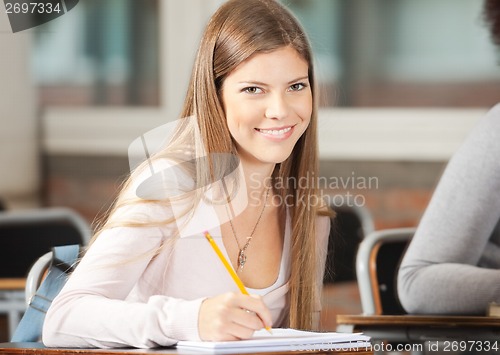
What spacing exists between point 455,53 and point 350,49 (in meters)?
0.34

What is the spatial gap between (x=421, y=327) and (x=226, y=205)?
0.34 meters

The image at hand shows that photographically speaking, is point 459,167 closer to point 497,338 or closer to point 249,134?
point 497,338

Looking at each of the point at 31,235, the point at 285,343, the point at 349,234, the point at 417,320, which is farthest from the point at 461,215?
the point at 31,235

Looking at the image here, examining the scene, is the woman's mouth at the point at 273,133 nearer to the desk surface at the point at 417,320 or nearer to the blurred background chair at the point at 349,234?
the desk surface at the point at 417,320

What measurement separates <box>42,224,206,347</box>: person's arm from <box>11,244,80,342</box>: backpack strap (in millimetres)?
104

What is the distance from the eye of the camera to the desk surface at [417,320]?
1.39 m

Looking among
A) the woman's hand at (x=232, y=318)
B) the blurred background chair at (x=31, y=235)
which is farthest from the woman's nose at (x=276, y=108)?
the blurred background chair at (x=31, y=235)

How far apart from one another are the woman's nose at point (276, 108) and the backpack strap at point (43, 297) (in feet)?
1.08

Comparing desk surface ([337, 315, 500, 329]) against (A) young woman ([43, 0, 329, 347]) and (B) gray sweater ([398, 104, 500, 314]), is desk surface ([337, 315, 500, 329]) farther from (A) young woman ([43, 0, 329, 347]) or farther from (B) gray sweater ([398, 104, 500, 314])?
(B) gray sweater ([398, 104, 500, 314])

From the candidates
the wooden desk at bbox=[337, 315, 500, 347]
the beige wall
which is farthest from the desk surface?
the beige wall

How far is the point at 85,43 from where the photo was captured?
11.5 feet

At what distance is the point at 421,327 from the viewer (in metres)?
1.44

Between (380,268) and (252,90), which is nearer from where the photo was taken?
(252,90)

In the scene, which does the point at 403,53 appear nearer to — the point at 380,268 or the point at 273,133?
the point at 380,268
